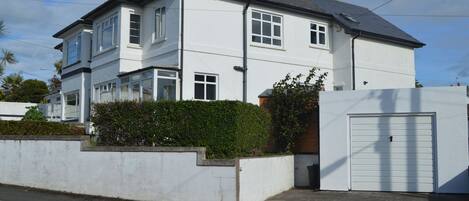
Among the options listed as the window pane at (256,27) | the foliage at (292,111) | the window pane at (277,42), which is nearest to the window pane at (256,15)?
the window pane at (256,27)

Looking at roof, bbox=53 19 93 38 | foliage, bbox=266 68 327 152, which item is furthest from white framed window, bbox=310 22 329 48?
roof, bbox=53 19 93 38

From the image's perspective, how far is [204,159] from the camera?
46.2 feet

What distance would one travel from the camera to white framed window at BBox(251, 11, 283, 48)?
2556 cm

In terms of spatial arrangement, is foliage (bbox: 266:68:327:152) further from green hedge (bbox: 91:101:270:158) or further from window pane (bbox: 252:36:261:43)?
window pane (bbox: 252:36:261:43)

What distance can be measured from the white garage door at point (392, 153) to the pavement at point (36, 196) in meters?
7.86

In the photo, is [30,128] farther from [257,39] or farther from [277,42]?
[277,42]

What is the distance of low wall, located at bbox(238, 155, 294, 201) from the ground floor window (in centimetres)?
1618

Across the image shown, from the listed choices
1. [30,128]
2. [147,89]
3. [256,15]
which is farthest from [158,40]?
[30,128]

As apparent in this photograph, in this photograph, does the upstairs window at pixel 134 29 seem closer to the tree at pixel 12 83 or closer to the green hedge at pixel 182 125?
the green hedge at pixel 182 125

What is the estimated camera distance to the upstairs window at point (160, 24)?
79.2ft

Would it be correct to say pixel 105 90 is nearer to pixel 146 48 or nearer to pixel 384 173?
pixel 146 48

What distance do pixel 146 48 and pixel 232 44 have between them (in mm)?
4015

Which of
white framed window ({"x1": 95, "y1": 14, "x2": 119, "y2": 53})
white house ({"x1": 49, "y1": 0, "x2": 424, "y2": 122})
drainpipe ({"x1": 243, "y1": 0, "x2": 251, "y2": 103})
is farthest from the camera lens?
white framed window ({"x1": 95, "y1": 14, "x2": 119, "y2": 53})

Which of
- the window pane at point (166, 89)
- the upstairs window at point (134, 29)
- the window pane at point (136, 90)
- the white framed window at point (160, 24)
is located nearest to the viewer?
the window pane at point (166, 89)
